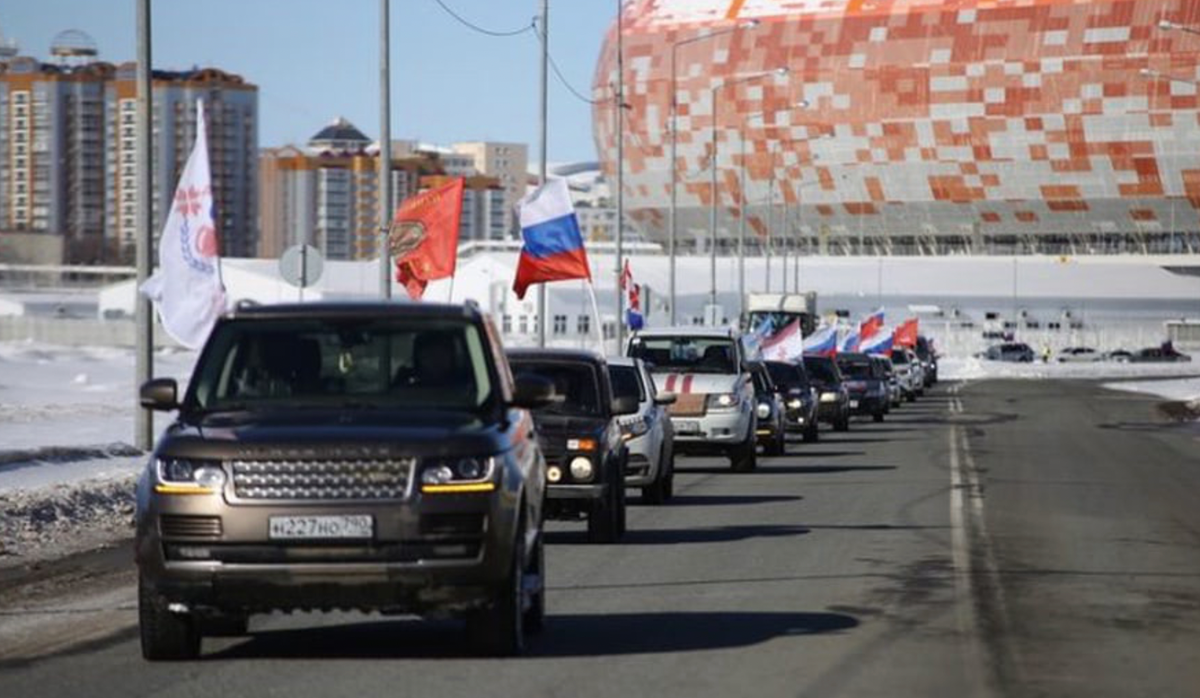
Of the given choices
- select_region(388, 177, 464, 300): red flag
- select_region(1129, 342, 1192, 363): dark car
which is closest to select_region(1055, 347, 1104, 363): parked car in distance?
select_region(1129, 342, 1192, 363): dark car

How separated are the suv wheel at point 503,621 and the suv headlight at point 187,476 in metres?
1.41

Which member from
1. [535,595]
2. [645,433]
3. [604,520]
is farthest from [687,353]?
[535,595]

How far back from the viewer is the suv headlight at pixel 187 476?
1202 cm

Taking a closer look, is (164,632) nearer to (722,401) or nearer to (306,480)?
(306,480)

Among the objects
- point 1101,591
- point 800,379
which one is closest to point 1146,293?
point 800,379

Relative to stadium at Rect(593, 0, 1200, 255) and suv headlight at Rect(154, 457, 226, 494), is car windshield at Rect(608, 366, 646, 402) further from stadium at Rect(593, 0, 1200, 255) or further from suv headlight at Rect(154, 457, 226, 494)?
stadium at Rect(593, 0, 1200, 255)

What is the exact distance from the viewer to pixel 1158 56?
481 ft

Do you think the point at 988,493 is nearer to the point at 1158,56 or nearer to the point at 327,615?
the point at 327,615

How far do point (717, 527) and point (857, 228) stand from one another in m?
143

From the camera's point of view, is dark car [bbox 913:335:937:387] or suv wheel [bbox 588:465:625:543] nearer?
suv wheel [bbox 588:465:625:543]

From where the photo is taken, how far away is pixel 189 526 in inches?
474

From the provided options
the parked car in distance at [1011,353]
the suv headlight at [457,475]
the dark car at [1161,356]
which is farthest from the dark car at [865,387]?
the dark car at [1161,356]

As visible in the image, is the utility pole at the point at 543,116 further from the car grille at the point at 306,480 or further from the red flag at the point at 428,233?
the car grille at the point at 306,480

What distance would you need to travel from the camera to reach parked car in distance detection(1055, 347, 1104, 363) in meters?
137
